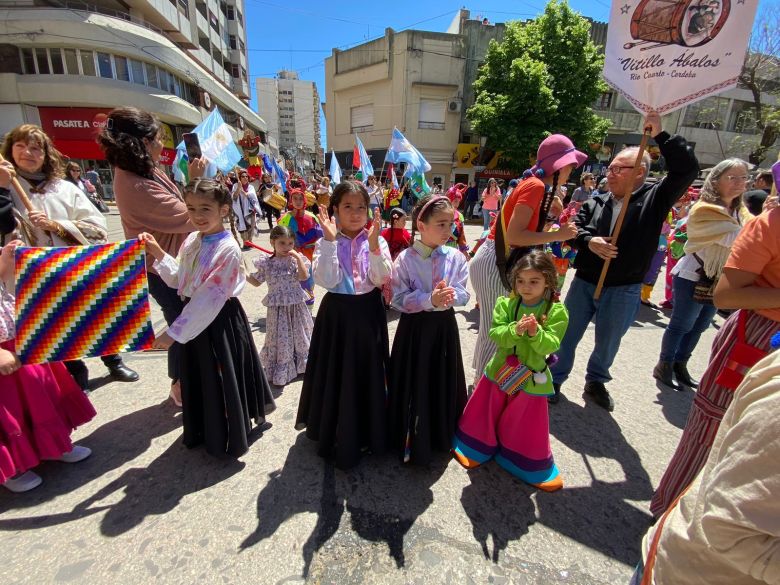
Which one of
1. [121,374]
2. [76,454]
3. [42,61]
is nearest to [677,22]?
[76,454]

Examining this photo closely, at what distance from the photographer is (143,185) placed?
258cm

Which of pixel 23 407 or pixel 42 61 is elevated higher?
→ pixel 42 61

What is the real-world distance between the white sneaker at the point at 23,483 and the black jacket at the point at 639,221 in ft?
13.4

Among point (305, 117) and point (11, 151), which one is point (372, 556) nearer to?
point (11, 151)

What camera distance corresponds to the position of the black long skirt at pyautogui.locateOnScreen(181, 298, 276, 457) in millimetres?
2385

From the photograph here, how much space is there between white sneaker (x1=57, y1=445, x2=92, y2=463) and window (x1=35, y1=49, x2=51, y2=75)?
2791 centimetres

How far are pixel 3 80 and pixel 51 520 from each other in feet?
94.3

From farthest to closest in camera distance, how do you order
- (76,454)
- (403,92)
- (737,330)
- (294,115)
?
(294,115) < (403,92) < (76,454) < (737,330)

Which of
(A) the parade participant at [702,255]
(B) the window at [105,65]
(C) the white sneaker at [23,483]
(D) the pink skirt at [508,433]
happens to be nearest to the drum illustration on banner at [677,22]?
(A) the parade participant at [702,255]

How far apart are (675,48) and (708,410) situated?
219cm

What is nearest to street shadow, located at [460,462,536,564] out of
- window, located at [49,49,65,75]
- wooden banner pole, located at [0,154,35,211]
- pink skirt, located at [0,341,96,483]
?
pink skirt, located at [0,341,96,483]

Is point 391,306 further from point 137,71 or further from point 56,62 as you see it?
point 56,62

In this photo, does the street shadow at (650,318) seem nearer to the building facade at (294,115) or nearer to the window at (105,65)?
the window at (105,65)

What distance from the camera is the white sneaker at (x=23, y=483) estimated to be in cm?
221
